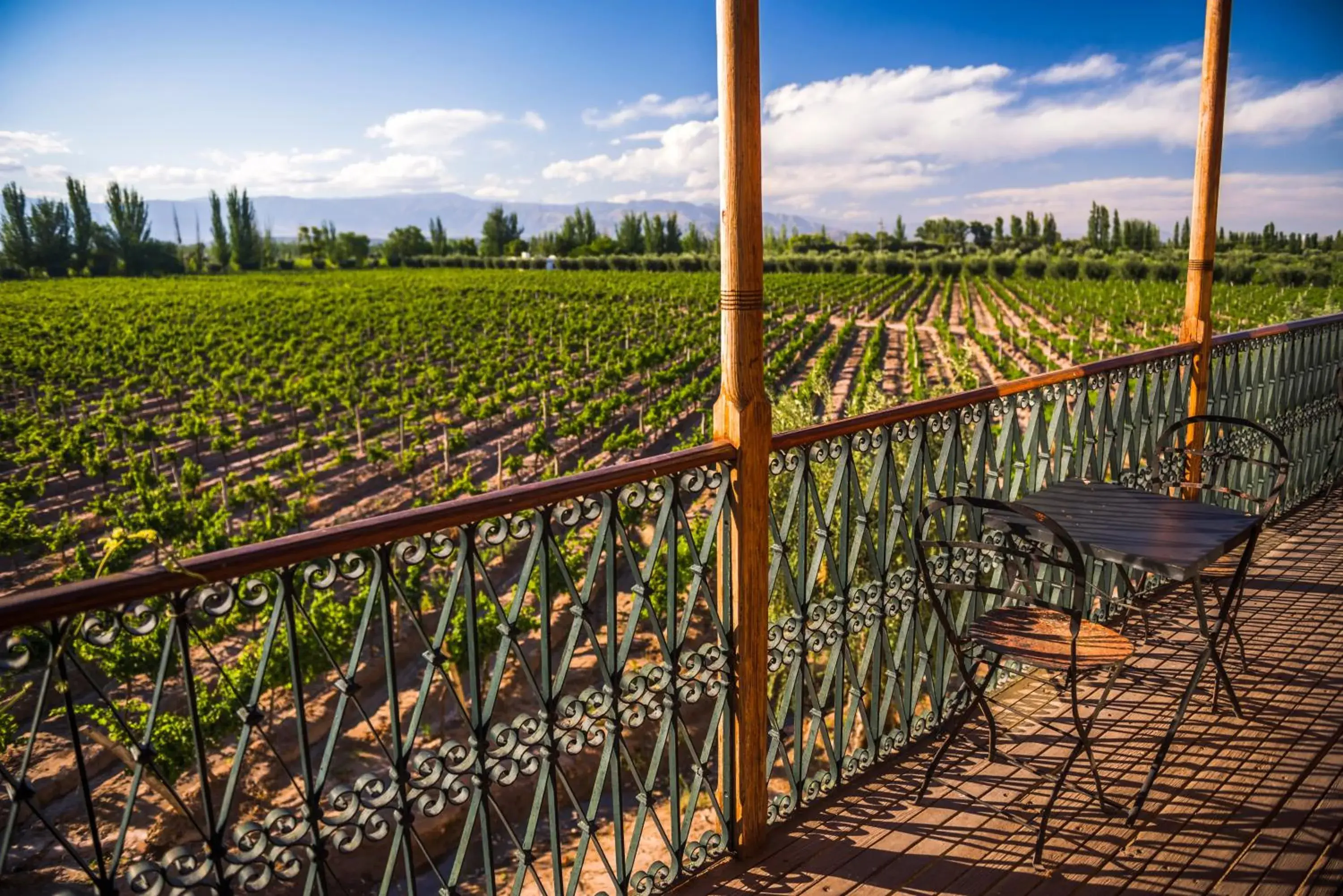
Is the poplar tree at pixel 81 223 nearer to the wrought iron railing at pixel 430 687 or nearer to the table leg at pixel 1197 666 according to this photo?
the wrought iron railing at pixel 430 687

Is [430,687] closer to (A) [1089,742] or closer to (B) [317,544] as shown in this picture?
(B) [317,544]

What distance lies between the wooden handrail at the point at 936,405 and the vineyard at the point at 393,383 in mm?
1830

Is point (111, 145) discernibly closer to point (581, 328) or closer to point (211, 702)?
point (581, 328)

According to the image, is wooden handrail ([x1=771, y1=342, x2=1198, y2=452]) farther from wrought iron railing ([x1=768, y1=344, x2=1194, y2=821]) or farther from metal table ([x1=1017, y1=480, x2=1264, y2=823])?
metal table ([x1=1017, y1=480, x2=1264, y2=823])

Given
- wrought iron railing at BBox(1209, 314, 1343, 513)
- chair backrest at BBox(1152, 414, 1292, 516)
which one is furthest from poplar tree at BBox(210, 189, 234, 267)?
chair backrest at BBox(1152, 414, 1292, 516)

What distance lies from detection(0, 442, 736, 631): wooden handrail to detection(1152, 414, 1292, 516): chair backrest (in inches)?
97.2

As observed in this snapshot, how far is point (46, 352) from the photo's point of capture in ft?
94.1

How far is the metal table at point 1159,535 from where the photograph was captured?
2582mm

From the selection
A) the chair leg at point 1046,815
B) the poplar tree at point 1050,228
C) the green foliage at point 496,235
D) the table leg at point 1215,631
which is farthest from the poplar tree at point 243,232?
the chair leg at point 1046,815

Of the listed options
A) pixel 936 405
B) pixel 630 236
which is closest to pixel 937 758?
pixel 936 405

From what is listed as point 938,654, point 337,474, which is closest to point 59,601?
point 938,654

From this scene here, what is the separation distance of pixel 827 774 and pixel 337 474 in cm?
1730

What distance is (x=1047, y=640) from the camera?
103 inches

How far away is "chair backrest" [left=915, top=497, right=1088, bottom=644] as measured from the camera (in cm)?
238
